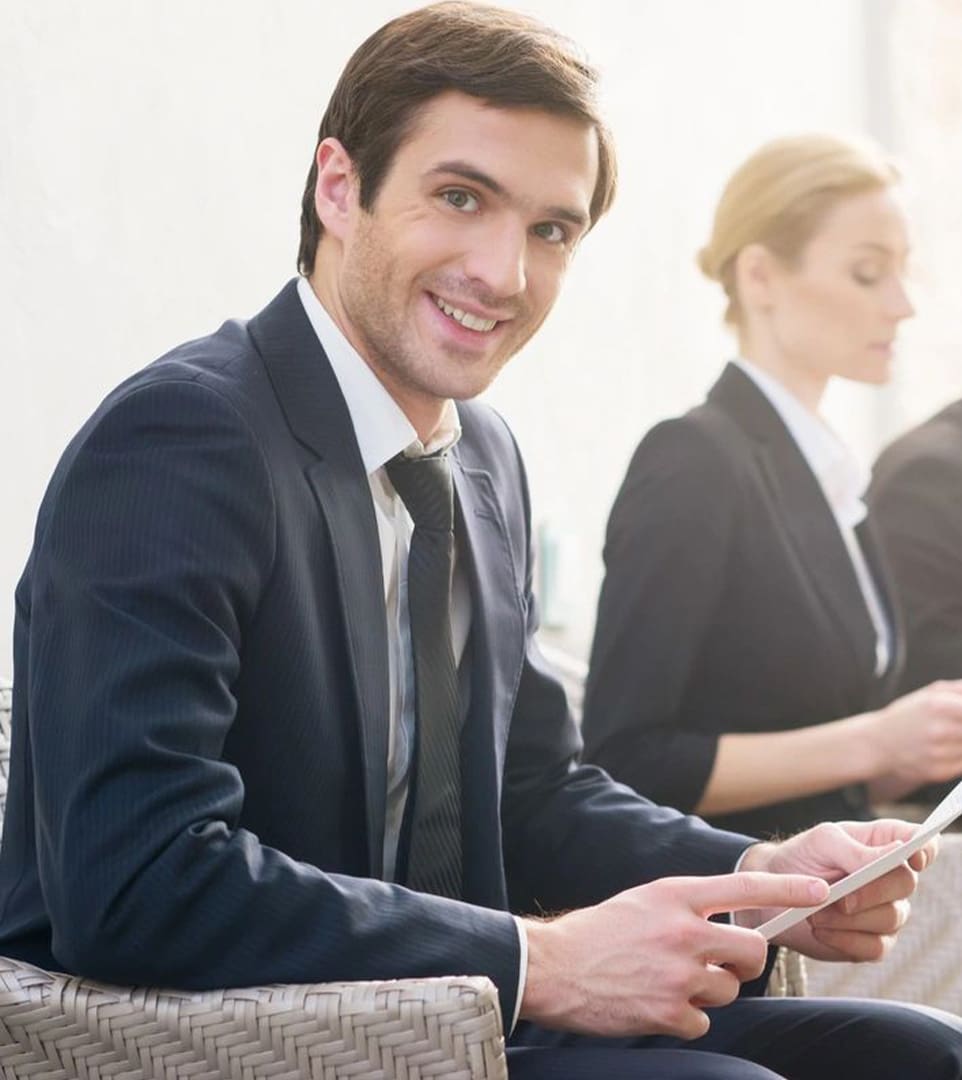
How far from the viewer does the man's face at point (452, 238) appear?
1701 millimetres

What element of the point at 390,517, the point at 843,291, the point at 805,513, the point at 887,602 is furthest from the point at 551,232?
the point at 843,291

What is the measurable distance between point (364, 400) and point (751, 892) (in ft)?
1.84

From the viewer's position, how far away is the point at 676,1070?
4.64ft

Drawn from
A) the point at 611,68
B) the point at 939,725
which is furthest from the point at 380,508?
the point at 611,68

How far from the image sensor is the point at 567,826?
1863mm

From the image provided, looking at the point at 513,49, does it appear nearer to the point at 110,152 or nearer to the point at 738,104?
the point at 110,152

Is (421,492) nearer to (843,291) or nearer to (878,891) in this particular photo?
(878,891)

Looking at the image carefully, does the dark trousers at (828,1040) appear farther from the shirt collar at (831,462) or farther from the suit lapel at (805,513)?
the shirt collar at (831,462)

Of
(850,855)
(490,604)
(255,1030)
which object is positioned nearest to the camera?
(255,1030)

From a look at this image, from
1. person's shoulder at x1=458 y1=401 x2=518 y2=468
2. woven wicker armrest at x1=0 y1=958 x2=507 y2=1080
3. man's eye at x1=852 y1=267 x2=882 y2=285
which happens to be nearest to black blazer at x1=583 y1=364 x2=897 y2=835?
man's eye at x1=852 y1=267 x2=882 y2=285

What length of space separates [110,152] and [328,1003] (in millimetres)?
1370

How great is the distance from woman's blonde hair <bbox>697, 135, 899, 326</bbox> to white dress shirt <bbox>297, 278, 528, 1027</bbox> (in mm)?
1406

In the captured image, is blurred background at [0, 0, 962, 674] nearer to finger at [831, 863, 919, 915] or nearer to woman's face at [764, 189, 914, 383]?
woman's face at [764, 189, 914, 383]

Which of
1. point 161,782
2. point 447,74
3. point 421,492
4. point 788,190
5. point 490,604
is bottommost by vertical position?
point 161,782
